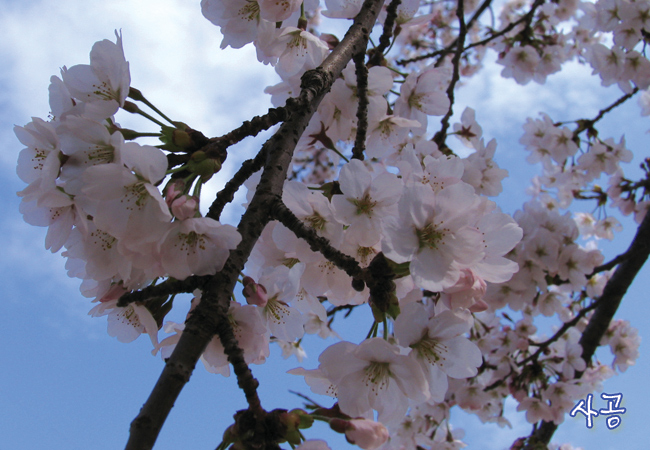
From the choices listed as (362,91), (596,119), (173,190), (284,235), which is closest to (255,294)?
(284,235)

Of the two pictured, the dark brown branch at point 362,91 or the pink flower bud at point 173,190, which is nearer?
the pink flower bud at point 173,190

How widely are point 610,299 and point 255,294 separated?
11.6ft

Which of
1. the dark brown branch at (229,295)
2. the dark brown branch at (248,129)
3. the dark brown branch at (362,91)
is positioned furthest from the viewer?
the dark brown branch at (362,91)

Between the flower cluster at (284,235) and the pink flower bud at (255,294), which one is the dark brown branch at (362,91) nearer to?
the flower cluster at (284,235)

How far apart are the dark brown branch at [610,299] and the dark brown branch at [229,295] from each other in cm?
323

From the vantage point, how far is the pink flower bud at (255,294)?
1093 mm

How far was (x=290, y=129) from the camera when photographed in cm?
119

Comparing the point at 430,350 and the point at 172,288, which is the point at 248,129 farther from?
the point at 430,350

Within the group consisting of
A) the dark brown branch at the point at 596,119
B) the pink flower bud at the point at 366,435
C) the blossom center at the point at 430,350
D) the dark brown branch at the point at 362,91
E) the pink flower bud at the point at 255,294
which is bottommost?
the pink flower bud at the point at 366,435

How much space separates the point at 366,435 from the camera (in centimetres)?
93

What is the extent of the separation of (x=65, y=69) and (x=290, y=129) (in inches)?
23.6

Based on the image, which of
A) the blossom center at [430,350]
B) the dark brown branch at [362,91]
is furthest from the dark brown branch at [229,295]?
the blossom center at [430,350]

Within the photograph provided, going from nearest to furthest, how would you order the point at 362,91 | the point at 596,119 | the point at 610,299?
1. the point at 362,91
2. the point at 610,299
3. the point at 596,119

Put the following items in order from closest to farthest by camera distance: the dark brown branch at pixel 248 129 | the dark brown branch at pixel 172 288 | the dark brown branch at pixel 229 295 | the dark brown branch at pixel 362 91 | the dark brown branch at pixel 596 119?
the dark brown branch at pixel 229 295 < the dark brown branch at pixel 172 288 < the dark brown branch at pixel 248 129 < the dark brown branch at pixel 362 91 < the dark brown branch at pixel 596 119
